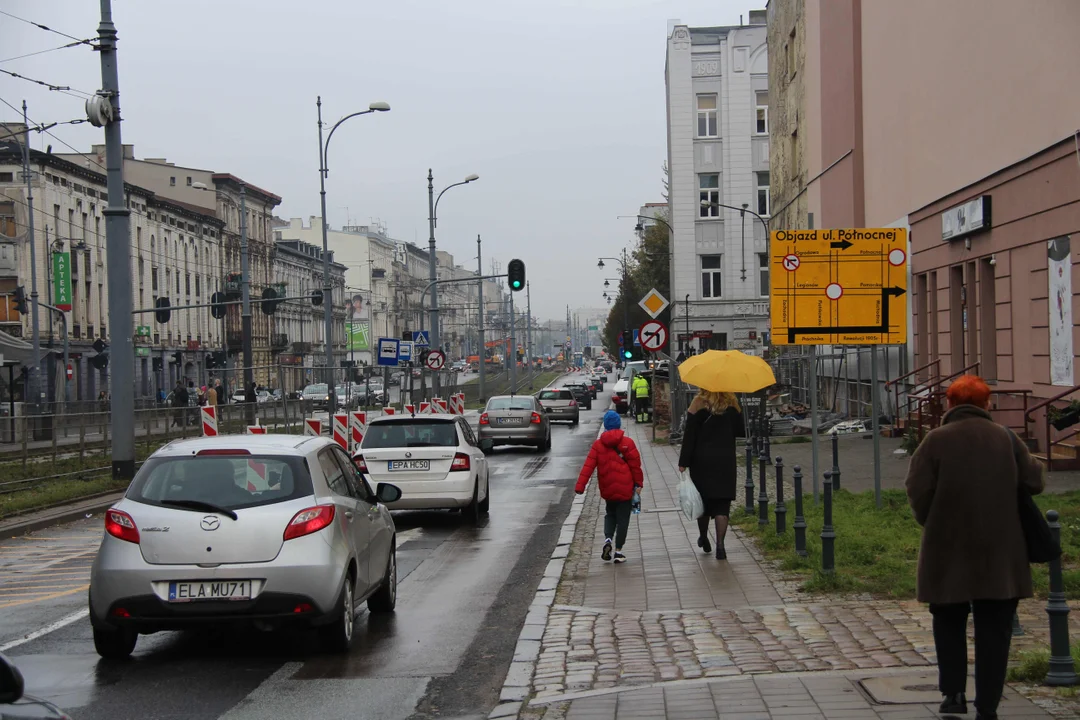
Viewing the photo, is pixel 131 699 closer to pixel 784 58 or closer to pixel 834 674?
pixel 834 674

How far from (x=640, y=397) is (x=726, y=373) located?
129 ft

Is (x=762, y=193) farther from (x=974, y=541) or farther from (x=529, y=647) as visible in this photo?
(x=974, y=541)

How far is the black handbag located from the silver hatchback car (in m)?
4.30

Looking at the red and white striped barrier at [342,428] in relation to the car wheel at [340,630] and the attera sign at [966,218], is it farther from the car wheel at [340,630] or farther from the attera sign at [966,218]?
the car wheel at [340,630]

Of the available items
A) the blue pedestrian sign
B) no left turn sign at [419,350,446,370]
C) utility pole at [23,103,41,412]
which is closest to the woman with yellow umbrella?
the blue pedestrian sign

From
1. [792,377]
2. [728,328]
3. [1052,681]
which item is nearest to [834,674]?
[1052,681]

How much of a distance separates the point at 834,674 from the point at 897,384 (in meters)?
23.5

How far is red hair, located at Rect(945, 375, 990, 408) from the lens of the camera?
600cm

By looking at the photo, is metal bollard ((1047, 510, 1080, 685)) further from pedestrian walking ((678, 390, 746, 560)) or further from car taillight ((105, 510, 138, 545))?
pedestrian walking ((678, 390, 746, 560))

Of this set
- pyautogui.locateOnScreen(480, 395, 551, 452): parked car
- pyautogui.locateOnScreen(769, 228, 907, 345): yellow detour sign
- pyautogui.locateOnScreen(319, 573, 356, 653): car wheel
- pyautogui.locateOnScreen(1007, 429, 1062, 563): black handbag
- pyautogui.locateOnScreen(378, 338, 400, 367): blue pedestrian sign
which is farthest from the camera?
pyautogui.locateOnScreen(378, 338, 400, 367): blue pedestrian sign

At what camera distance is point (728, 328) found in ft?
210

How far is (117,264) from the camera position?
870 inches

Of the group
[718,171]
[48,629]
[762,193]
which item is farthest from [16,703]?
[762,193]

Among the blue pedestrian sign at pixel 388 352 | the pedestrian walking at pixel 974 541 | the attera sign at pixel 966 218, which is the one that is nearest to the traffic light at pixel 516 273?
the blue pedestrian sign at pixel 388 352
